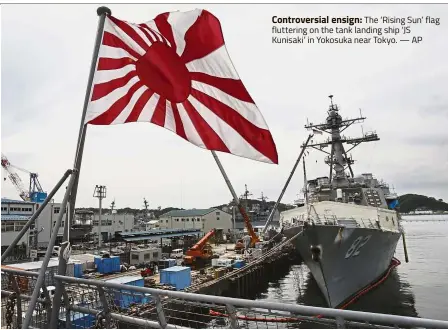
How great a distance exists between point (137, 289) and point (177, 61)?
4.26 m

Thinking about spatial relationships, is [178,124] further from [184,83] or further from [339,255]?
[339,255]

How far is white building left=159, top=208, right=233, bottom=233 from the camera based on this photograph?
7798cm

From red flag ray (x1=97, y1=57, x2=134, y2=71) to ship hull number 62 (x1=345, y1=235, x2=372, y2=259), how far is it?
1824 cm

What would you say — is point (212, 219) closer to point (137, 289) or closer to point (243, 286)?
point (243, 286)

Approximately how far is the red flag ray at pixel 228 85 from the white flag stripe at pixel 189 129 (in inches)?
28.5

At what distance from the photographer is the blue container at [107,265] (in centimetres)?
3191

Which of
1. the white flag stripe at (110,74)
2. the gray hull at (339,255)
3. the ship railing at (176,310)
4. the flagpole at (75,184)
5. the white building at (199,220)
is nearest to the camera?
the ship railing at (176,310)

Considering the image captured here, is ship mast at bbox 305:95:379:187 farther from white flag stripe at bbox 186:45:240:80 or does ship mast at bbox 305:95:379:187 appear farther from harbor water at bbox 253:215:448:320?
white flag stripe at bbox 186:45:240:80

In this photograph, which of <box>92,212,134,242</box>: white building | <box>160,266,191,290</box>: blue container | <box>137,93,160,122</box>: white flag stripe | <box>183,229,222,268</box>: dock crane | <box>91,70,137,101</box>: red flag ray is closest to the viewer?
<box>91,70,137,101</box>: red flag ray

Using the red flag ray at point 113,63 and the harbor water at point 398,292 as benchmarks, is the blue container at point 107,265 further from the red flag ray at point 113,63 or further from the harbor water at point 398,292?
the red flag ray at point 113,63

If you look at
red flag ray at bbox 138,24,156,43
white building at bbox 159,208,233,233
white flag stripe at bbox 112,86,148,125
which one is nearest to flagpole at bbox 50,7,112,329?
white flag stripe at bbox 112,86,148,125

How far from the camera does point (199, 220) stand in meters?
77.7

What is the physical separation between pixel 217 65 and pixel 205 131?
1379 mm

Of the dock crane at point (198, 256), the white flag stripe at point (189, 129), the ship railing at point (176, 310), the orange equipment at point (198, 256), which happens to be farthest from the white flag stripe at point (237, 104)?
the orange equipment at point (198, 256)
